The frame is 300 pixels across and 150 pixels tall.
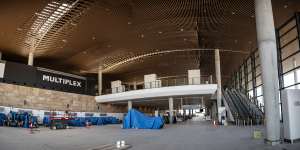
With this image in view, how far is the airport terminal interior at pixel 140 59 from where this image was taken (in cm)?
1479

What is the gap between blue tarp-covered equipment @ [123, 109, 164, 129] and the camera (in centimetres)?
2230

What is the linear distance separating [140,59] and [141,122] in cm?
1905

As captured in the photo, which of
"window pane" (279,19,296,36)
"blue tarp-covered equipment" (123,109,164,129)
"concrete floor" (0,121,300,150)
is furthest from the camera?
"window pane" (279,19,296,36)

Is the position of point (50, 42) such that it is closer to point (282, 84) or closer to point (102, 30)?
point (102, 30)

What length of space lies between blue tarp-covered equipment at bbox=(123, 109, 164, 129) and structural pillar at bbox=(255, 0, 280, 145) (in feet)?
41.5

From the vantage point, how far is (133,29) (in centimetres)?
2767

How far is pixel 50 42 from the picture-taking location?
1214 inches

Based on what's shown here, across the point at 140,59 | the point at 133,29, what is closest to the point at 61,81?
the point at 140,59

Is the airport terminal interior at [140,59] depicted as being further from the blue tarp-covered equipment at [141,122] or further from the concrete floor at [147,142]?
the concrete floor at [147,142]

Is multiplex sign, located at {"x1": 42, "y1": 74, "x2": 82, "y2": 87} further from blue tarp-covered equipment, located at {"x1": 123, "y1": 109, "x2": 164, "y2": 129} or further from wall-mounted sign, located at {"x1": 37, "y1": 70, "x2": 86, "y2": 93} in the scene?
blue tarp-covered equipment, located at {"x1": 123, "y1": 109, "x2": 164, "y2": 129}

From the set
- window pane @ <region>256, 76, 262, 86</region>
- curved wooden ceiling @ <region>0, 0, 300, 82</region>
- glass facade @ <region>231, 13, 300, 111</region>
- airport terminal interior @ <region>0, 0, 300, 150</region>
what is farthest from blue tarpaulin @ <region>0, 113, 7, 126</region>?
window pane @ <region>256, 76, 262, 86</region>

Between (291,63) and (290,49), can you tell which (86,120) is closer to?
(291,63)

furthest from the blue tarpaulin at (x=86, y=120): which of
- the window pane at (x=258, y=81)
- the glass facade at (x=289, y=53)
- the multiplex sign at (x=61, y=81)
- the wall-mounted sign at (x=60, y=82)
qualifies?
the glass facade at (x=289, y=53)

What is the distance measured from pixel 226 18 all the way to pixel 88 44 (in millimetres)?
15845
